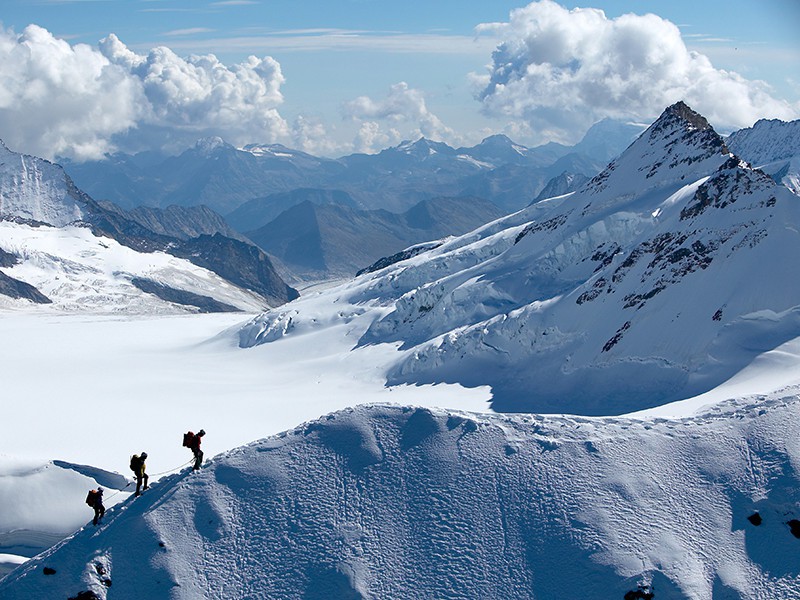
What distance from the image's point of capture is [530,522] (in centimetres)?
2744

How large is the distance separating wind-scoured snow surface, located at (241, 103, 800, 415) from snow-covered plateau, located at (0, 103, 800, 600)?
27 cm

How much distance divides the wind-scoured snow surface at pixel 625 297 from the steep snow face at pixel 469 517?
18.3 m

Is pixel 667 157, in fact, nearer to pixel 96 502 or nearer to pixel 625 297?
pixel 625 297

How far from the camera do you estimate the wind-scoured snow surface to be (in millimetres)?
51906

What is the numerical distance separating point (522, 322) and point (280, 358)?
31529mm

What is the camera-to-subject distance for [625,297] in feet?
208

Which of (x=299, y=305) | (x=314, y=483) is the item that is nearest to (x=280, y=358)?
(x=299, y=305)

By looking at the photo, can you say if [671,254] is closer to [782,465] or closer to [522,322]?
[522,322]

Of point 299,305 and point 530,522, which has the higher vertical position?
point 299,305

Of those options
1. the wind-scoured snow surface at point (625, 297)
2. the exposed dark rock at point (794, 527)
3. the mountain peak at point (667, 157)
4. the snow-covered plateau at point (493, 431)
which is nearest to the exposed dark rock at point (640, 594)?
the snow-covered plateau at point (493, 431)

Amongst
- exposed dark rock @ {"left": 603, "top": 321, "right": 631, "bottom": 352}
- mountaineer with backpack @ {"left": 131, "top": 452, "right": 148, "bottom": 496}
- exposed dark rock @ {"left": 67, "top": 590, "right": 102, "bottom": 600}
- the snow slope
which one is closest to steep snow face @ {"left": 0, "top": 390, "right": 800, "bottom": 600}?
exposed dark rock @ {"left": 67, "top": 590, "right": 102, "bottom": 600}

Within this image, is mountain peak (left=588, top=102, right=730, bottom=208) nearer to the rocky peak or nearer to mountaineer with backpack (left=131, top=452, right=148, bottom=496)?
the rocky peak

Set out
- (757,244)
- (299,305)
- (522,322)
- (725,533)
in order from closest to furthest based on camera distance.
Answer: (725,533) → (757,244) → (522,322) → (299,305)

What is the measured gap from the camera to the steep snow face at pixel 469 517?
84.0 feet
